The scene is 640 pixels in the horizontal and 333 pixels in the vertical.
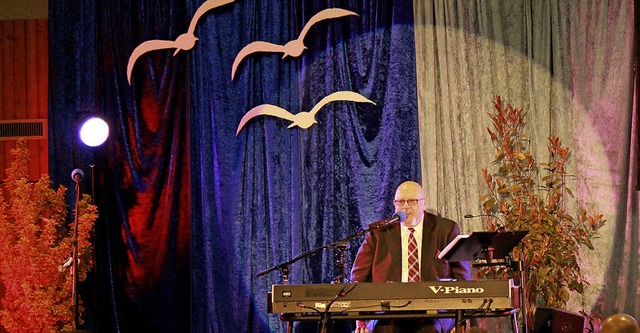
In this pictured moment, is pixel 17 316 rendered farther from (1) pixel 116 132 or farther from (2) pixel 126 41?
(2) pixel 126 41

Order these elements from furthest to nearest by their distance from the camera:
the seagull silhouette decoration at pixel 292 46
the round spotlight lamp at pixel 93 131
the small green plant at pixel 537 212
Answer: the seagull silhouette decoration at pixel 292 46
the round spotlight lamp at pixel 93 131
the small green plant at pixel 537 212

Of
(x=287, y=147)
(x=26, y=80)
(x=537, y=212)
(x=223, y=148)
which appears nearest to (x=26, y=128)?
(x=26, y=80)

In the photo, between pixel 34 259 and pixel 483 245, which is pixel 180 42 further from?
pixel 483 245

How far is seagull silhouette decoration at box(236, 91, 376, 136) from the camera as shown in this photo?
318 inches

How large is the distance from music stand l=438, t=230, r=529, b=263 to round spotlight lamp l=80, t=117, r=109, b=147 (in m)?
3.52

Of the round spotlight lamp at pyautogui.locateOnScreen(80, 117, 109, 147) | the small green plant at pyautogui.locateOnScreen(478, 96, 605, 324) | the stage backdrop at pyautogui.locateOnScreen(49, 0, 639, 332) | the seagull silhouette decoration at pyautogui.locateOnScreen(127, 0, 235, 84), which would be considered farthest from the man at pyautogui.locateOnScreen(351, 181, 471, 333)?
the seagull silhouette decoration at pyautogui.locateOnScreen(127, 0, 235, 84)

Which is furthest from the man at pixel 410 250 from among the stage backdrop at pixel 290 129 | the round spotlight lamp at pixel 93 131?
the round spotlight lamp at pixel 93 131

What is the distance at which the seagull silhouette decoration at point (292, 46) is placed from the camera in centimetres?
817

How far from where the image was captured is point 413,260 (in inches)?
262

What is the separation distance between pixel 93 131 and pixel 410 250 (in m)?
3.11

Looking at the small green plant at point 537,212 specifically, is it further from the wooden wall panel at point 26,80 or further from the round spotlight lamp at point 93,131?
the wooden wall panel at point 26,80

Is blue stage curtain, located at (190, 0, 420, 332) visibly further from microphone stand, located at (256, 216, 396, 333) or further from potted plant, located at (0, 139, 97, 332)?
microphone stand, located at (256, 216, 396, 333)

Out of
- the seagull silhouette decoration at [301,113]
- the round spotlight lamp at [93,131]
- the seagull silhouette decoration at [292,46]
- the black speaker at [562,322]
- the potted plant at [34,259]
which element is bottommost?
the black speaker at [562,322]

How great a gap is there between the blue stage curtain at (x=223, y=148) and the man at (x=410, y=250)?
3.96 ft
